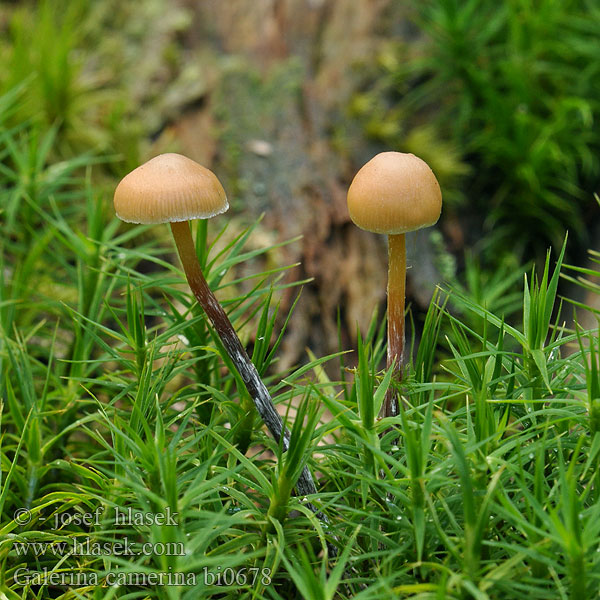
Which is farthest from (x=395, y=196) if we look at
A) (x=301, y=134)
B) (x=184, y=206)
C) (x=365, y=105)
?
(x=365, y=105)

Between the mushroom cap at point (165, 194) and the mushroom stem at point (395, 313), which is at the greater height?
the mushroom cap at point (165, 194)

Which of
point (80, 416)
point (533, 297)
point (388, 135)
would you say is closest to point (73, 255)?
point (80, 416)

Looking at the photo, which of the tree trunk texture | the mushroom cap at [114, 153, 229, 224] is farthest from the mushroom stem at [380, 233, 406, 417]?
the tree trunk texture

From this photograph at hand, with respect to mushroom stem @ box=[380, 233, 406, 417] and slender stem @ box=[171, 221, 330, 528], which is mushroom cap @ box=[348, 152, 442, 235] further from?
slender stem @ box=[171, 221, 330, 528]

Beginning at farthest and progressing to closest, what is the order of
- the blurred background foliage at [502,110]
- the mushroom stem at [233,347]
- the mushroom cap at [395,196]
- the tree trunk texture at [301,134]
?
the blurred background foliage at [502,110] → the tree trunk texture at [301,134] → the mushroom stem at [233,347] → the mushroom cap at [395,196]

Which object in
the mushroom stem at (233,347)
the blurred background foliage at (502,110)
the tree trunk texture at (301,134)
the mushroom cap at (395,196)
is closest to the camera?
the mushroom cap at (395,196)

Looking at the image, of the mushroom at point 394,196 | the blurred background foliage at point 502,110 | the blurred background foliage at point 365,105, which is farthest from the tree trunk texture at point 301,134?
the mushroom at point 394,196

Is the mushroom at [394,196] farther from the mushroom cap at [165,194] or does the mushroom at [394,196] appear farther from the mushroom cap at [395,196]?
the mushroom cap at [165,194]

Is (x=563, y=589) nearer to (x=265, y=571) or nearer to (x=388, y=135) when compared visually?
(x=265, y=571)

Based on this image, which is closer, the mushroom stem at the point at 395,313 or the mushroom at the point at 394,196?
the mushroom at the point at 394,196
